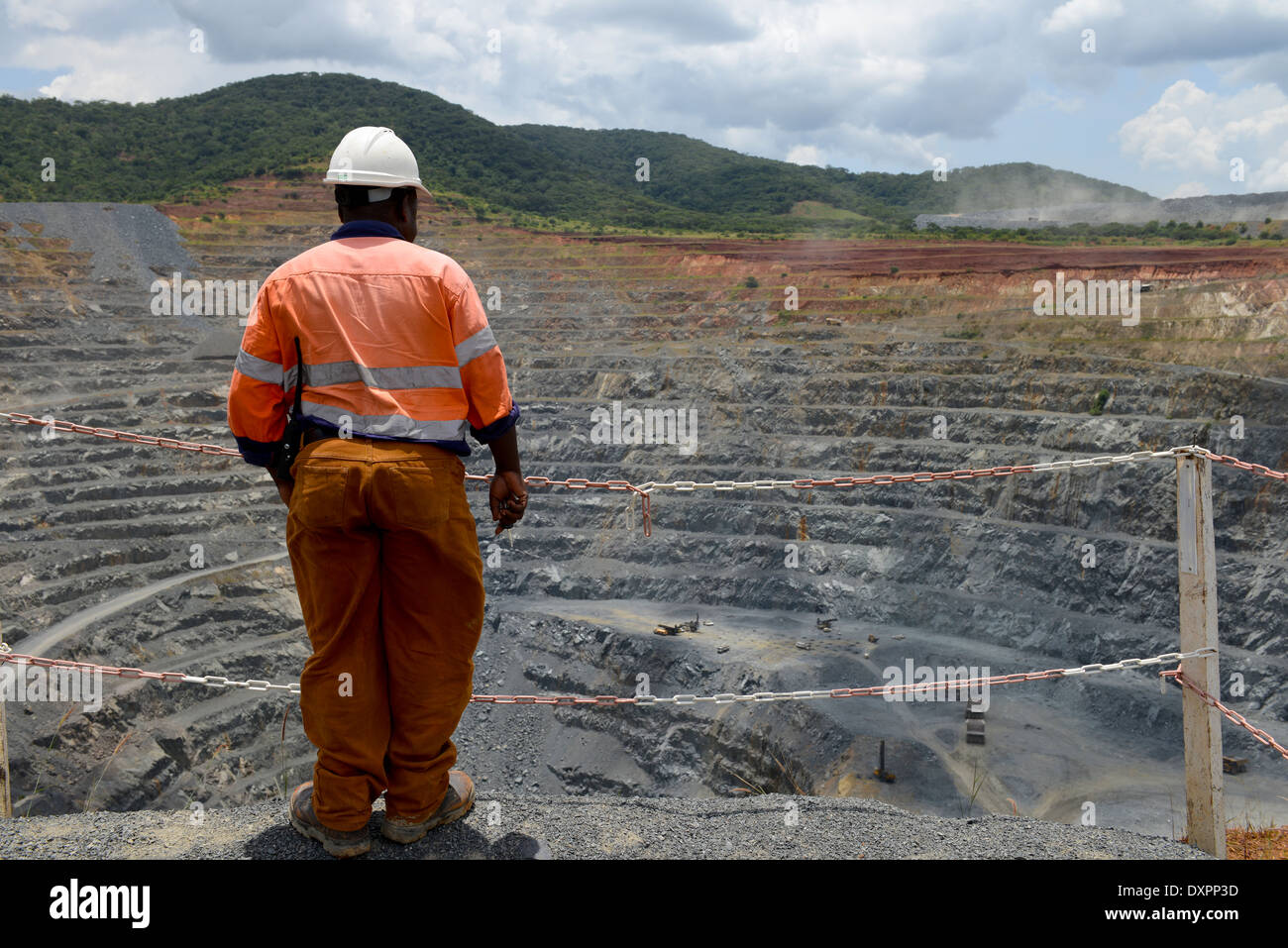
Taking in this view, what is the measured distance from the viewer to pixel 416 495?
2648 mm

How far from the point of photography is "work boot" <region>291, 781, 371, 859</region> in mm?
2865

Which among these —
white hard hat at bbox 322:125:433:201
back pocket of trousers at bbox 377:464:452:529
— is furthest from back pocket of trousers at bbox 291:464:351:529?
white hard hat at bbox 322:125:433:201

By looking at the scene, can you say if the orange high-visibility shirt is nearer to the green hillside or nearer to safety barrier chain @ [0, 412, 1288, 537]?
safety barrier chain @ [0, 412, 1288, 537]

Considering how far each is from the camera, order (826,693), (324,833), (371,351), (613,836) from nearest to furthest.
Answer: (371,351) < (324,833) < (613,836) < (826,693)

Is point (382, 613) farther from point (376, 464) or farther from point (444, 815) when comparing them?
point (444, 815)

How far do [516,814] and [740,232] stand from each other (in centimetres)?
5448

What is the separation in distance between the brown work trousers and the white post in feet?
8.20

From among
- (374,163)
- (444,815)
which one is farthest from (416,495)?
(444,815)

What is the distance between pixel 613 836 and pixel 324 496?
5.22ft

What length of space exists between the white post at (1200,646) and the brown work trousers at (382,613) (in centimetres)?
250

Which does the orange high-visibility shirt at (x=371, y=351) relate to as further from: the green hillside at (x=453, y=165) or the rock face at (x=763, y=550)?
the green hillside at (x=453, y=165)

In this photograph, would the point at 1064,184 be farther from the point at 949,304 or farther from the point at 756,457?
the point at 756,457

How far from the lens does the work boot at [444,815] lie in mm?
2957

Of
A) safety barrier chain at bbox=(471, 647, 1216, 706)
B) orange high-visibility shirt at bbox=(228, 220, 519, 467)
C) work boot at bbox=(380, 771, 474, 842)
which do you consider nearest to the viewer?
orange high-visibility shirt at bbox=(228, 220, 519, 467)
